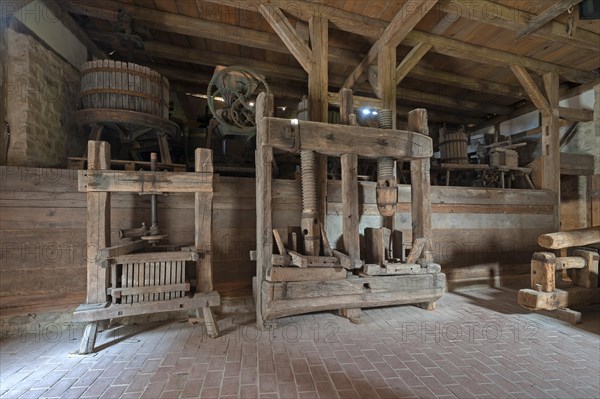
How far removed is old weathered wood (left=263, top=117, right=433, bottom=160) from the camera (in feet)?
9.46

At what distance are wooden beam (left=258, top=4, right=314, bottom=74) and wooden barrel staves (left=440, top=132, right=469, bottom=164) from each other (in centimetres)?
420

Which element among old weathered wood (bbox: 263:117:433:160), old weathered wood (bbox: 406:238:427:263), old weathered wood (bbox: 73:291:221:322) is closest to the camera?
old weathered wood (bbox: 73:291:221:322)

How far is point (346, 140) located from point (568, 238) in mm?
3174

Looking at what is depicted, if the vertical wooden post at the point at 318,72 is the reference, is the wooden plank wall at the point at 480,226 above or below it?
below

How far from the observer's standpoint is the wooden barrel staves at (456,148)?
230 inches

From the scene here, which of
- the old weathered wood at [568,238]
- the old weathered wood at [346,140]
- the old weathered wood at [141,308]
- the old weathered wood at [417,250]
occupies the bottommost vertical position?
the old weathered wood at [141,308]

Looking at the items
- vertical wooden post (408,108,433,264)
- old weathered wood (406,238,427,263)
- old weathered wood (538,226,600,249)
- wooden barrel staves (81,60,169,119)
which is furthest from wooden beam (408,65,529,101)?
wooden barrel staves (81,60,169,119)

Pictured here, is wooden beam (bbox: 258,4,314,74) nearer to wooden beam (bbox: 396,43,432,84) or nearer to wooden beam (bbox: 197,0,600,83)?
wooden beam (bbox: 197,0,600,83)

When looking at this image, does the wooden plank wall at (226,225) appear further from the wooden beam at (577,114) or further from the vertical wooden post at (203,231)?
the wooden beam at (577,114)

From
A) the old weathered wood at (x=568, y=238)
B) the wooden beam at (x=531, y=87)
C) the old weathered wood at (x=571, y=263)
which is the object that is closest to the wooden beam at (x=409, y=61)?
the wooden beam at (x=531, y=87)

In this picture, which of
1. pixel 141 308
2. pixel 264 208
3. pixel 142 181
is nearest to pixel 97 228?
pixel 142 181

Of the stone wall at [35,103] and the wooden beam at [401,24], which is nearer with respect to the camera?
Result: the stone wall at [35,103]

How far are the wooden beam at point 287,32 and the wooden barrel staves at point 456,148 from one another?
4196 millimetres

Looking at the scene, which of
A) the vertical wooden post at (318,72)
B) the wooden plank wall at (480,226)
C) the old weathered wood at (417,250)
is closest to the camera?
the old weathered wood at (417,250)
